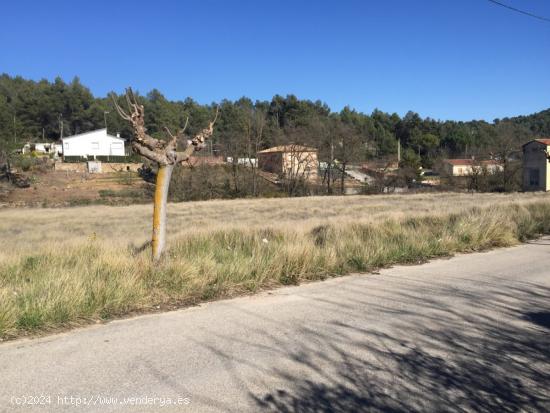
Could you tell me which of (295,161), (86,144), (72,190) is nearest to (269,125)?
(295,161)

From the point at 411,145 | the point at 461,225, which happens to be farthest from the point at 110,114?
the point at 461,225

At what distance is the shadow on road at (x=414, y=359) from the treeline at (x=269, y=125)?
6088 centimetres

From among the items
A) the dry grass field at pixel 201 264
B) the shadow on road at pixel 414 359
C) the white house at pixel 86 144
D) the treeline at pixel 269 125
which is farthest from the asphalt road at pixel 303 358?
the white house at pixel 86 144

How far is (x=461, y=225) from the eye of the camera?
11594 millimetres

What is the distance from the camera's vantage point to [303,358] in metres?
4.43

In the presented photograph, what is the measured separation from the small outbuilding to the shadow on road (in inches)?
2458

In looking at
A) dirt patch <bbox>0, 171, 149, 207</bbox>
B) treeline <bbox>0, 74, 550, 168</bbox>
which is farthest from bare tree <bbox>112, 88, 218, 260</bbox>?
treeline <bbox>0, 74, 550, 168</bbox>

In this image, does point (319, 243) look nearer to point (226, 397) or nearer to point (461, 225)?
point (461, 225)

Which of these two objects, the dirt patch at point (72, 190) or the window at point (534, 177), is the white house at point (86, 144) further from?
the window at point (534, 177)

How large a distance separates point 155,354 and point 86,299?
1597mm

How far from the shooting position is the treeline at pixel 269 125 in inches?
2751

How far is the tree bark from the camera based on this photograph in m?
7.42

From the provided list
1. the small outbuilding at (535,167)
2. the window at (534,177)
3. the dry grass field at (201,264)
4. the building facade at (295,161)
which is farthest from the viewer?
the building facade at (295,161)

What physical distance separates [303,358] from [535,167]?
68.8m
